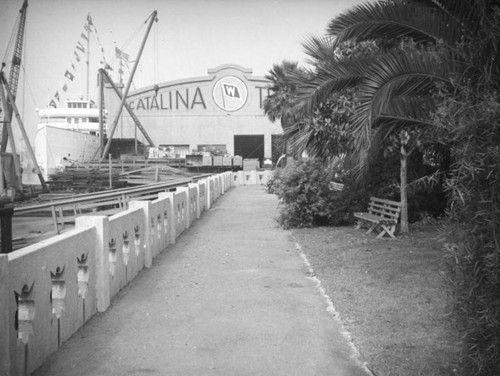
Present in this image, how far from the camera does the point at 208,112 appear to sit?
56.7m

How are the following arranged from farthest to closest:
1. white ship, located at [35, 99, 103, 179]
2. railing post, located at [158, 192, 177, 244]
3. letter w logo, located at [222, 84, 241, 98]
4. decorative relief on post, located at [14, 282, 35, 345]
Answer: letter w logo, located at [222, 84, 241, 98]
white ship, located at [35, 99, 103, 179]
railing post, located at [158, 192, 177, 244]
decorative relief on post, located at [14, 282, 35, 345]

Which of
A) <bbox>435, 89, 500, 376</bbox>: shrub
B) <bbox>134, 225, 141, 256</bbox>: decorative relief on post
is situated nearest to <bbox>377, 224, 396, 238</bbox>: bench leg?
<bbox>134, 225, 141, 256</bbox>: decorative relief on post

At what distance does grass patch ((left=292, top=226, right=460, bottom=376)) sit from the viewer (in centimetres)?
436

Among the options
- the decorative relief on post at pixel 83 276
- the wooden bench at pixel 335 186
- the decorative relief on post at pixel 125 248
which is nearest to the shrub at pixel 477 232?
the decorative relief on post at pixel 83 276

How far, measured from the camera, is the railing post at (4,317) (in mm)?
3428

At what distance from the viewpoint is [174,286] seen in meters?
7.11

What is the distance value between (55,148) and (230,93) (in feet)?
67.5

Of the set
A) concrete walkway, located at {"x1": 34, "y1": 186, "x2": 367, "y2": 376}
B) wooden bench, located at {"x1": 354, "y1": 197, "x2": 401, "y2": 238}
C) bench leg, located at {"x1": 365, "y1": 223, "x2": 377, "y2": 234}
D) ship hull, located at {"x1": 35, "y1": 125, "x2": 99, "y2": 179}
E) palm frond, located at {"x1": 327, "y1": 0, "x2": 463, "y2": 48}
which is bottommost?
concrete walkway, located at {"x1": 34, "y1": 186, "x2": 367, "y2": 376}

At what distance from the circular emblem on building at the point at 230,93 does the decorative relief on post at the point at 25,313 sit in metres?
53.6

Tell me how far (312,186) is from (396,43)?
4843 millimetres

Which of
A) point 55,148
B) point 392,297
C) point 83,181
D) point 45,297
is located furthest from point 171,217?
point 55,148

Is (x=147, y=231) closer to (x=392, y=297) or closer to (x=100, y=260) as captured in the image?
(x=100, y=260)

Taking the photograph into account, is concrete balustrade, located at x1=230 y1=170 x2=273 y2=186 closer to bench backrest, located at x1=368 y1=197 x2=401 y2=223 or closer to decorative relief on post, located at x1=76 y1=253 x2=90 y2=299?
bench backrest, located at x1=368 y1=197 x2=401 y2=223

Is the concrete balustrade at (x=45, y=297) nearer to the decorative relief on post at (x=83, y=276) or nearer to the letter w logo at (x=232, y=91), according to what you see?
the decorative relief on post at (x=83, y=276)
